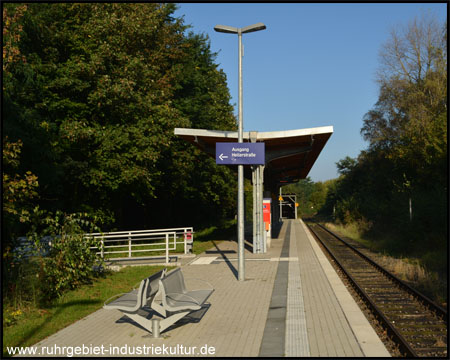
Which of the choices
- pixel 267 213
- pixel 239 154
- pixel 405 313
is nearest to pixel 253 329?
pixel 405 313

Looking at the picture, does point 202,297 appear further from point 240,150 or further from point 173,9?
point 173,9

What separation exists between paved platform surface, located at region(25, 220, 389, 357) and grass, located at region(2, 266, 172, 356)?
289mm

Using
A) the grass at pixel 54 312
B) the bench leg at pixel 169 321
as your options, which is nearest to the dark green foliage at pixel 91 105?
the grass at pixel 54 312

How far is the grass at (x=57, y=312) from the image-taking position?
6.86 m

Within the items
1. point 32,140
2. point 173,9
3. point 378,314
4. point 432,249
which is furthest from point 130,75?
point 378,314

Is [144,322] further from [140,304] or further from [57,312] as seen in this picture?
[57,312]

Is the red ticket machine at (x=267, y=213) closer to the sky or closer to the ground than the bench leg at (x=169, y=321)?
closer to the sky

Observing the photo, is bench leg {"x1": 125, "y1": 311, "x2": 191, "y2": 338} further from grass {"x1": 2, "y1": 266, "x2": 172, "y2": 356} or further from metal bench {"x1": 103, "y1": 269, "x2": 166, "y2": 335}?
grass {"x1": 2, "y1": 266, "x2": 172, "y2": 356}

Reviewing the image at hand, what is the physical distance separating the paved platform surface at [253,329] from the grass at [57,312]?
0.29 m

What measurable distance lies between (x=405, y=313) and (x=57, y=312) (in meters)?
6.51

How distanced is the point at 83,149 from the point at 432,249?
14603 millimetres

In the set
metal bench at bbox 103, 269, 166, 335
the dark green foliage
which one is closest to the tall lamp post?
metal bench at bbox 103, 269, 166, 335

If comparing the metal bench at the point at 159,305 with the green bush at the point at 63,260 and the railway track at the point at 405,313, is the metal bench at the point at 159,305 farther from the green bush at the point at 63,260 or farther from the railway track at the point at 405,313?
the railway track at the point at 405,313

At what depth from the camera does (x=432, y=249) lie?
55.5 ft
